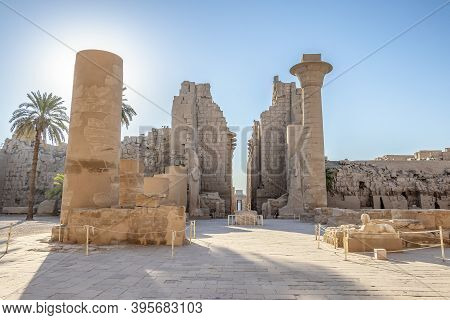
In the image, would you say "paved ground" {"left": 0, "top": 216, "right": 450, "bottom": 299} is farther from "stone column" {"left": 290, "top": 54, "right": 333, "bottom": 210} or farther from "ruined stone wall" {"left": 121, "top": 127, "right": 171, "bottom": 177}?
"ruined stone wall" {"left": 121, "top": 127, "right": 171, "bottom": 177}

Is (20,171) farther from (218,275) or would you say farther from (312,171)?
(218,275)

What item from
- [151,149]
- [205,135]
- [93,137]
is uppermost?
[205,135]

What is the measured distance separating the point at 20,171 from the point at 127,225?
28.0 metres

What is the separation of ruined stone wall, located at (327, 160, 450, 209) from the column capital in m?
8.84

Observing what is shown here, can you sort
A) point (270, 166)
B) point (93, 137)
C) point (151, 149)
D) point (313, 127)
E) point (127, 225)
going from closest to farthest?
1. point (127, 225)
2. point (93, 137)
3. point (313, 127)
4. point (270, 166)
5. point (151, 149)

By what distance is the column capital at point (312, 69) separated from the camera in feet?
59.3

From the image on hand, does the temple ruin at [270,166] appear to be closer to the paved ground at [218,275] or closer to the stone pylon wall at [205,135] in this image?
the stone pylon wall at [205,135]

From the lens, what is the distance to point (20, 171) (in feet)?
96.8

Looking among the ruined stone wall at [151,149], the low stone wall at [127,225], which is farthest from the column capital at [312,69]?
the low stone wall at [127,225]

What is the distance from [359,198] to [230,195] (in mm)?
10518

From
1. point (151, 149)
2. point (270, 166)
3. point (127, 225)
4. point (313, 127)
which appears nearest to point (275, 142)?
point (270, 166)

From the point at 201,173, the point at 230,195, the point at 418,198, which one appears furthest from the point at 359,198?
the point at 201,173

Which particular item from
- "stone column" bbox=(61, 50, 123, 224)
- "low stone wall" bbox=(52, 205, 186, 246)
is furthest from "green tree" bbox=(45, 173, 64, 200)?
"low stone wall" bbox=(52, 205, 186, 246)

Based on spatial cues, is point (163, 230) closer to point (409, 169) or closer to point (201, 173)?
point (201, 173)
